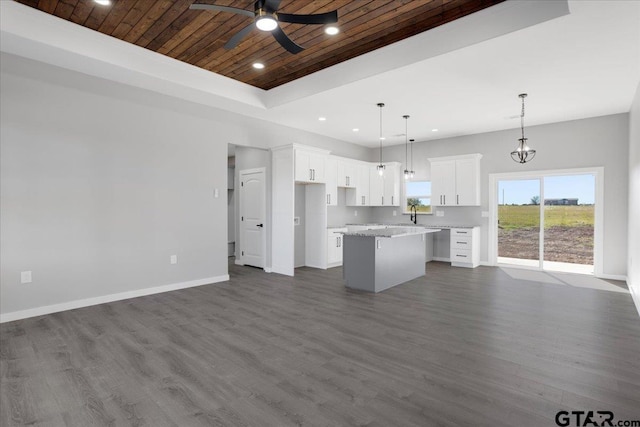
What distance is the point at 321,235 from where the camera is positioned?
718 centimetres

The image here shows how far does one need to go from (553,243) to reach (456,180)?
231cm

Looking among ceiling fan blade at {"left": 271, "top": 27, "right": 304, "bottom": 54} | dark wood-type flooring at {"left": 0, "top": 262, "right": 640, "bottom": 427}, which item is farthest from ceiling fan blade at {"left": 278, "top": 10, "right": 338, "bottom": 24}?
dark wood-type flooring at {"left": 0, "top": 262, "right": 640, "bottom": 427}

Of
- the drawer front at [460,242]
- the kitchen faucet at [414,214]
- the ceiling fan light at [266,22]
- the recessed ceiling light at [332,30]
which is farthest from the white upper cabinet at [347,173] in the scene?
the ceiling fan light at [266,22]

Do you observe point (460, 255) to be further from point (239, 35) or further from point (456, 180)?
point (239, 35)

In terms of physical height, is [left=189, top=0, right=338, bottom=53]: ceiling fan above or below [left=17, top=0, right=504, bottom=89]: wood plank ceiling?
below

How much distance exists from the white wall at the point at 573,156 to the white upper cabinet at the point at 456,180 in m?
0.26

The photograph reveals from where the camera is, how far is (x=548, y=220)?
6.90 meters

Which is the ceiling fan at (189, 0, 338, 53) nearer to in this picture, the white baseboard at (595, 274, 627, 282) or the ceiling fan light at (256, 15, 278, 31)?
the ceiling fan light at (256, 15, 278, 31)

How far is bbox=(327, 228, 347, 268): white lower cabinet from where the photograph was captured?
729 centimetres

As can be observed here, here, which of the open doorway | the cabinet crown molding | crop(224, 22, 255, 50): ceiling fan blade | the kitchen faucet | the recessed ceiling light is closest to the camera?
crop(224, 22, 255, 50): ceiling fan blade

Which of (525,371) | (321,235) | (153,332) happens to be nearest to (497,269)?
(321,235)

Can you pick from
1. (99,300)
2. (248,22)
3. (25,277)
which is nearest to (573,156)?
(248,22)

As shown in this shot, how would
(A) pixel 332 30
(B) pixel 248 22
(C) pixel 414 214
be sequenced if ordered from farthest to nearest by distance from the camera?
(C) pixel 414 214 < (A) pixel 332 30 < (B) pixel 248 22

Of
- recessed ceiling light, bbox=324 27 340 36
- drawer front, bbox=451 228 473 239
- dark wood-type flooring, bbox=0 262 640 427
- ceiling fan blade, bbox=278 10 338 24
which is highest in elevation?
recessed ceiling light, bbox=324 27 340 36
